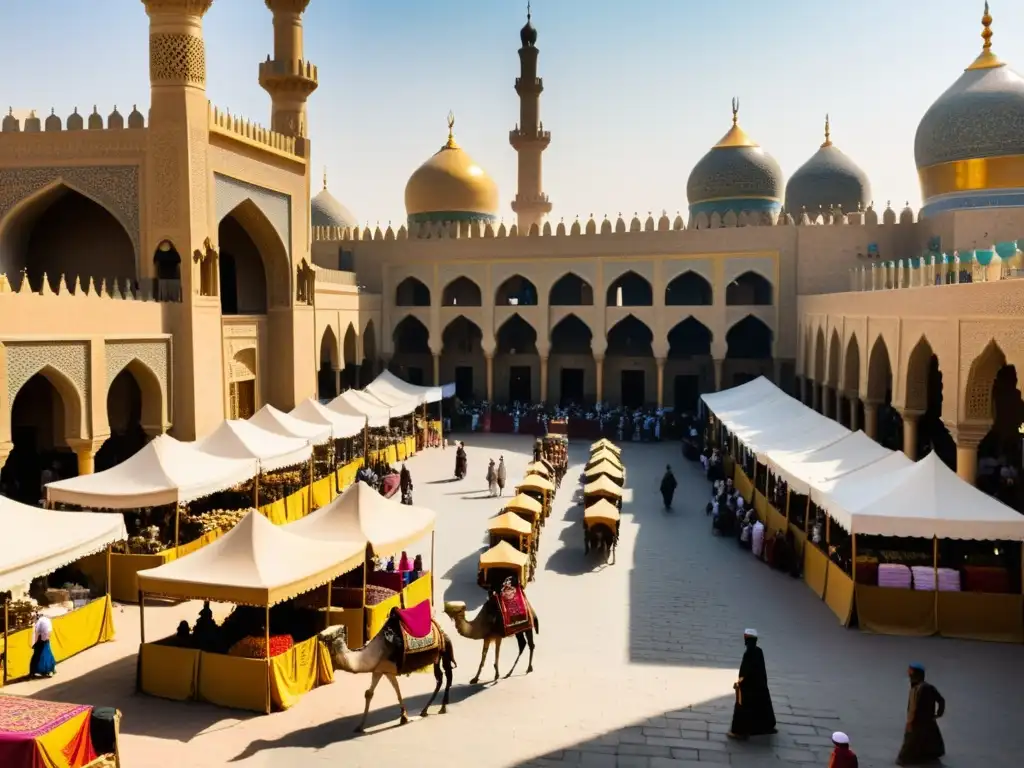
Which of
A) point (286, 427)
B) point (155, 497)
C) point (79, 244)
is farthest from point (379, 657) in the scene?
point (79, 244)

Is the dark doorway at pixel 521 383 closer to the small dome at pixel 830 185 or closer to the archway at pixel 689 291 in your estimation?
the archway at pixel 689 291

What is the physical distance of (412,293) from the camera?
31688mm

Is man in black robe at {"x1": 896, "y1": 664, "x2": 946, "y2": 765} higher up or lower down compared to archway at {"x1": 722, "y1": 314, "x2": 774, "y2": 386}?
lower down

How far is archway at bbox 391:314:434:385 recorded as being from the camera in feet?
97.9

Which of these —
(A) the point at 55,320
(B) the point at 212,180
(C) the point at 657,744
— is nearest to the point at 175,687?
(C) the point at 657,744

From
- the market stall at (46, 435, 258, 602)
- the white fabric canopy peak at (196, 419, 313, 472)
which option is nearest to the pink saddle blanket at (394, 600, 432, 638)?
the market stall at (46, 435, 258, 602)

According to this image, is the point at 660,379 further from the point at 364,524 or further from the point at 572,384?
the point at 364,524

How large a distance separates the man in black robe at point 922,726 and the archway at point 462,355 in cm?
2388

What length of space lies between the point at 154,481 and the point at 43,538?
3.02 m

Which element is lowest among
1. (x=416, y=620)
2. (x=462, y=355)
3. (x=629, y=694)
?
(x=629, y=694)

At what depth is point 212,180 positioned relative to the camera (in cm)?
1731

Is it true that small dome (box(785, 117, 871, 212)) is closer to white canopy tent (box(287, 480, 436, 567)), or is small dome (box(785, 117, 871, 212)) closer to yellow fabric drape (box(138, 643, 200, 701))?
white canopy tent (box(287, 480, 436, 567))

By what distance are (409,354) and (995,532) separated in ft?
75.1

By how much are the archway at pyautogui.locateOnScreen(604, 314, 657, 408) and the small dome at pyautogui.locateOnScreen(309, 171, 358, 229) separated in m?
12.5
